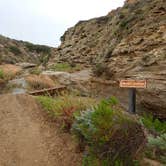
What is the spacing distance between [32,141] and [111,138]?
172 centimetres

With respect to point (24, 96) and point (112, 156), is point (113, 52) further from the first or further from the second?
point (112, 156)

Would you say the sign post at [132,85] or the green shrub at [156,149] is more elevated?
the sign post at [132,85]

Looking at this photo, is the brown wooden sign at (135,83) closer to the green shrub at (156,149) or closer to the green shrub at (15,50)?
the green shrub at (156,149)

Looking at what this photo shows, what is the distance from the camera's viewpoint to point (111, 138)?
17.0 ft

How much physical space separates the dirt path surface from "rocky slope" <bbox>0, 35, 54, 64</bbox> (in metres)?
23.2

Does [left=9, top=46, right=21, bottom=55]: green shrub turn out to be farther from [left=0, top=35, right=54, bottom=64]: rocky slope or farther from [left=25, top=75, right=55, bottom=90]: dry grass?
[left=25, top=75, right=55, bottom=90]: dry grass

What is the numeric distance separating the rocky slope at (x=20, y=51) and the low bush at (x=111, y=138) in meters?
25.6

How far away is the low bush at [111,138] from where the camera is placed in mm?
5098

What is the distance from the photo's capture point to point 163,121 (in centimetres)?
877

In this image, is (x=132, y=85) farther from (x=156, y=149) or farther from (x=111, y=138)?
(x=111, y=138)

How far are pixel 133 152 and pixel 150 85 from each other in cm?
404

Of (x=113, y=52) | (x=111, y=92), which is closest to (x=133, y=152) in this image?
(x=111, y=92)

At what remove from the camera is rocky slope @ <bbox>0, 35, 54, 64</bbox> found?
33.0 m

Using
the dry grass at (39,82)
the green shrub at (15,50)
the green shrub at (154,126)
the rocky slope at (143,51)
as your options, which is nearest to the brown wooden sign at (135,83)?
the green shrub at (154,126)
